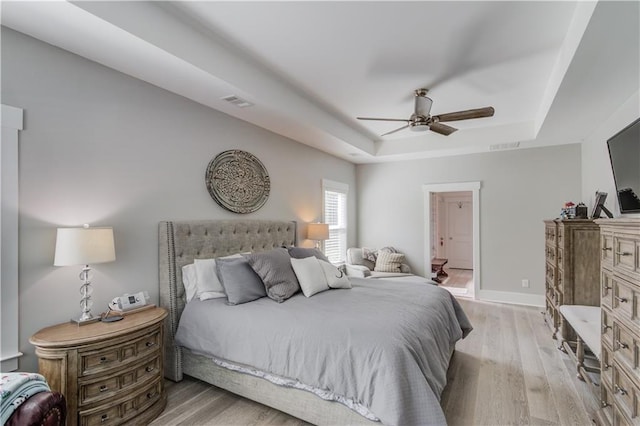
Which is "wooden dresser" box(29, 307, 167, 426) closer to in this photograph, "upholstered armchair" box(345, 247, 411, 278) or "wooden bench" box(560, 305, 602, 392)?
"wooden bench" box(560, 305, 602, 392)

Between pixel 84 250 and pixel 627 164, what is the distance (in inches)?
153

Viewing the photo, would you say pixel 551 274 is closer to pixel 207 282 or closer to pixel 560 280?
pixel 560 280

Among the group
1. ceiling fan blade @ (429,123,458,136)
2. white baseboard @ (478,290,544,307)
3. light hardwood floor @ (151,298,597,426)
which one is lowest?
light hardwood floor @ (151,298,597,426)

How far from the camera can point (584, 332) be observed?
8.40ft

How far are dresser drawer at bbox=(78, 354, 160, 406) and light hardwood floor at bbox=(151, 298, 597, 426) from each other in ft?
1.12

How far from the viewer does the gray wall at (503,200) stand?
5.06 m

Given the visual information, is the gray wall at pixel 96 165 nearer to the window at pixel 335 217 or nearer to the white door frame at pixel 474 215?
the window at pixel 335 217

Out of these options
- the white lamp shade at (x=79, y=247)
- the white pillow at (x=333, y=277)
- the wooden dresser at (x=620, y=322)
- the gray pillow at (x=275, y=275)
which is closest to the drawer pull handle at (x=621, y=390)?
the wooden dresser at (x=620, y=322)

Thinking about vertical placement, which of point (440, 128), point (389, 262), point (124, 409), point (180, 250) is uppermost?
point (440, 128)

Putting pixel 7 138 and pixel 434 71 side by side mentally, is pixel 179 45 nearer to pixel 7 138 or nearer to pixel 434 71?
pixel 7 138

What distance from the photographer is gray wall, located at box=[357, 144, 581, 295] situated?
5.06m

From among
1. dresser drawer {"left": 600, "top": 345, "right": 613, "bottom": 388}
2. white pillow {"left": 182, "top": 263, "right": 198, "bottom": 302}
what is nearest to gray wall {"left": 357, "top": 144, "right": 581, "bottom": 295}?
dresser drawer {"left": 600, "top": 345, "right": 613, "bottom": 388}

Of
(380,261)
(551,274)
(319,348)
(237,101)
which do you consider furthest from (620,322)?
(380,261)

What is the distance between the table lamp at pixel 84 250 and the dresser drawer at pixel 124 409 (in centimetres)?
58
